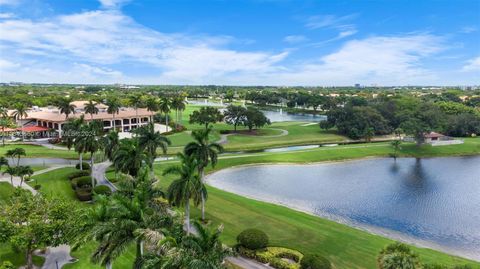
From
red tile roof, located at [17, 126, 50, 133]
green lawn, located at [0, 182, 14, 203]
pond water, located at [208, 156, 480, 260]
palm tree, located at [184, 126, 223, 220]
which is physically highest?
palm tree, located at [184, 126, 223, 220]

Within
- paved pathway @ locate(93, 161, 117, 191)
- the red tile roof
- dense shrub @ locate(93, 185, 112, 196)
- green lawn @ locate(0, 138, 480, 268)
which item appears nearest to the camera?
green lawn @ locate(0, 138, 480, 268)

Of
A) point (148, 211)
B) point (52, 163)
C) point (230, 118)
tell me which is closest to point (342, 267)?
point (148, 211)

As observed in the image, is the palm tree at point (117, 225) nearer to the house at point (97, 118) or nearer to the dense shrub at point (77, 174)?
the dense shrub at point (77, 174)

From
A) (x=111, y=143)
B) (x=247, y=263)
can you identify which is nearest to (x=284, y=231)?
(x=247, y=263)

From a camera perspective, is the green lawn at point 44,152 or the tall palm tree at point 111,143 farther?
the green lawn at point 44,152

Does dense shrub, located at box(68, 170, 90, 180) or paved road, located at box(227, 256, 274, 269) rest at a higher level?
dense shrub, located at box(68, 170, 90, 180)

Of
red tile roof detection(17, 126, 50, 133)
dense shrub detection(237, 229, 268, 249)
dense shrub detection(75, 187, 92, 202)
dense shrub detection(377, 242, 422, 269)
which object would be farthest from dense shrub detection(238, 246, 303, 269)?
red tile roof detection(17, 126, 50, 133)

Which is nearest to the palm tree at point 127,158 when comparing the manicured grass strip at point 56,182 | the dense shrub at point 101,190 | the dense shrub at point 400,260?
the dense shrub at point 101,190

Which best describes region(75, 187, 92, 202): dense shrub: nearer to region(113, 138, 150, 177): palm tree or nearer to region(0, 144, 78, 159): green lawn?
region(113, 138, 150, 177): palm tree

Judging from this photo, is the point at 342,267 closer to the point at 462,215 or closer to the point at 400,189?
the point at 462,215
